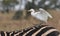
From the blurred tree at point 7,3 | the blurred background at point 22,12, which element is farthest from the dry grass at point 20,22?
the blurred tree at point 7,3

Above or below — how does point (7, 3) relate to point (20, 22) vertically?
above

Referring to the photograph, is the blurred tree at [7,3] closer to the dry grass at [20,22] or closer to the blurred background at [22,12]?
the blurred background at [22,12]

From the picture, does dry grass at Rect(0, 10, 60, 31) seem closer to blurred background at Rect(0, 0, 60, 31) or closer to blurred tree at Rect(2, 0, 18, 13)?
blurred background at Rect(0, 0, 60, 31)

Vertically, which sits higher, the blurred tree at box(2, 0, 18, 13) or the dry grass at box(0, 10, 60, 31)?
the blurred tree at box(2, 0, 18, 13)

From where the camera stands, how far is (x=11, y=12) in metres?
2.24

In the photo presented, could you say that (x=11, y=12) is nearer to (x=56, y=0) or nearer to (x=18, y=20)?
(x=18, y=20)

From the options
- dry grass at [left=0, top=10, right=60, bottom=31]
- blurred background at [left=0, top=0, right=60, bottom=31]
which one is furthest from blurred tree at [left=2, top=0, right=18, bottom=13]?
dry grass at [left=0, top=10, right=60, bottom=31]

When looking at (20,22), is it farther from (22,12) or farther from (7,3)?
(7,3)

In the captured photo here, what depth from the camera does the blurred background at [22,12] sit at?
6.69 feet

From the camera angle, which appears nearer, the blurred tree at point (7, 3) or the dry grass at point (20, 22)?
the dry grass at point (20, 22)

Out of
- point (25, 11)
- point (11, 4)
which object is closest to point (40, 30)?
point (25, 11)

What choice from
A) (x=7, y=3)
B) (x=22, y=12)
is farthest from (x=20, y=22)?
(x=7, y=3)

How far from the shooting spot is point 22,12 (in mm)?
2227

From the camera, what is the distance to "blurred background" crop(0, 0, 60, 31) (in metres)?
2.04
